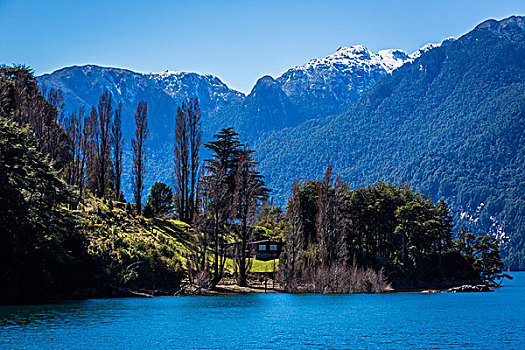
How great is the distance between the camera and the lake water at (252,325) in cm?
3362

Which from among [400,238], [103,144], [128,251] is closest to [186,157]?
[103,144]

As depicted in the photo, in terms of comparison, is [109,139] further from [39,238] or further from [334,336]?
[334,336]

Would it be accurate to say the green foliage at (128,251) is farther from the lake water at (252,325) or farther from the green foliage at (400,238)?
the green foliage at (400,238)

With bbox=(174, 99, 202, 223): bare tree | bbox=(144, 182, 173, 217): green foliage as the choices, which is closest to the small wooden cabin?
bbox=(174, 99, 202, 223): bare tree

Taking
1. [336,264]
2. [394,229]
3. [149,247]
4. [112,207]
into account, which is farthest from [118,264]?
[394,229]

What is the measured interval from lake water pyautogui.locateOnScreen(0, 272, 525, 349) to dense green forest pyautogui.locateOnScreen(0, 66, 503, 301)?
5.05 metres

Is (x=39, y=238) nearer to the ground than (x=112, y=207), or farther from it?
nearer to the ground

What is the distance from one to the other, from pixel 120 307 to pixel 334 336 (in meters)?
20.3

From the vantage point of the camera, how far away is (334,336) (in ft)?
121

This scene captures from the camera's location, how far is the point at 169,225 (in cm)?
7938

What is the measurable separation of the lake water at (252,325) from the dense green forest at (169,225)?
199 inches

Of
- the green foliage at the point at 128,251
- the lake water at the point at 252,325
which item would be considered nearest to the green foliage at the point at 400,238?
the green foliage at the point at 128,251

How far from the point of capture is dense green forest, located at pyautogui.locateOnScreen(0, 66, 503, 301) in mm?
51688

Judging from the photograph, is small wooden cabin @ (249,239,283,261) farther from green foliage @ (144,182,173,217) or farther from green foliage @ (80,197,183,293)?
green foliage @ (80,197,183,293)
